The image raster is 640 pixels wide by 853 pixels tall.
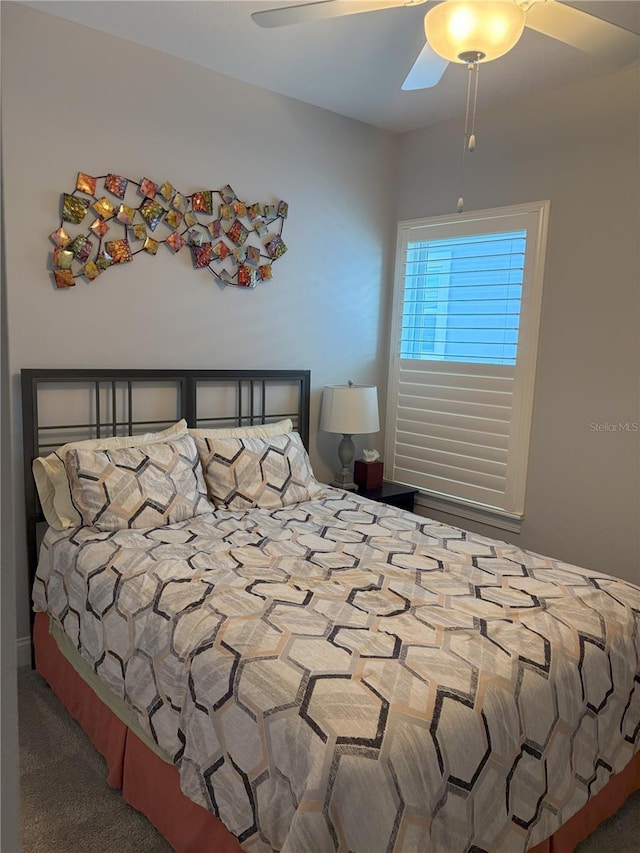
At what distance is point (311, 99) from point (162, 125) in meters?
0.90

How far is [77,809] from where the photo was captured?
6.51 feet

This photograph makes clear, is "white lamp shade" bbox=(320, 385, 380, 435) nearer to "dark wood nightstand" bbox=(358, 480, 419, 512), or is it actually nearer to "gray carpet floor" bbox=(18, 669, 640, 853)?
"dark wood nightstand" bbox=(358, 480, 419, 512)

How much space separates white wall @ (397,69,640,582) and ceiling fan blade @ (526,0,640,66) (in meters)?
1.06

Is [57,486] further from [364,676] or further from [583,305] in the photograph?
[583,305]

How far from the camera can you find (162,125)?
2941mm

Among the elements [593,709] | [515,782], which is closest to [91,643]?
[515,782]

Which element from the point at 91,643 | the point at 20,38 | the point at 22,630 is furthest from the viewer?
the point at 22,630

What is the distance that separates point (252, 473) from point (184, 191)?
1.44 metres

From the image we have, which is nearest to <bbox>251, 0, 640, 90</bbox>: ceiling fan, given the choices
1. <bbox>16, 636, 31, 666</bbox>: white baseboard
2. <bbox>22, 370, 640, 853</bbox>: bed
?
<bbox>22, 370, 640, 853</bbox>: bed

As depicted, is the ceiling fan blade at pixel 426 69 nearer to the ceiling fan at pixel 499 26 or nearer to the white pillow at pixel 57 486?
the ceiling fan at pixel 499 26

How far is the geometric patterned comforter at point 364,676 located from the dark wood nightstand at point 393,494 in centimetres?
114

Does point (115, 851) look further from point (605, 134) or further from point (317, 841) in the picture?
point (605, 134)

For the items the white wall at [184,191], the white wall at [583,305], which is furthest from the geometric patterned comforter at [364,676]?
the white wall at [184,191]

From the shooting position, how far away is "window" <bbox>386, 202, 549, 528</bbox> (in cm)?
331
